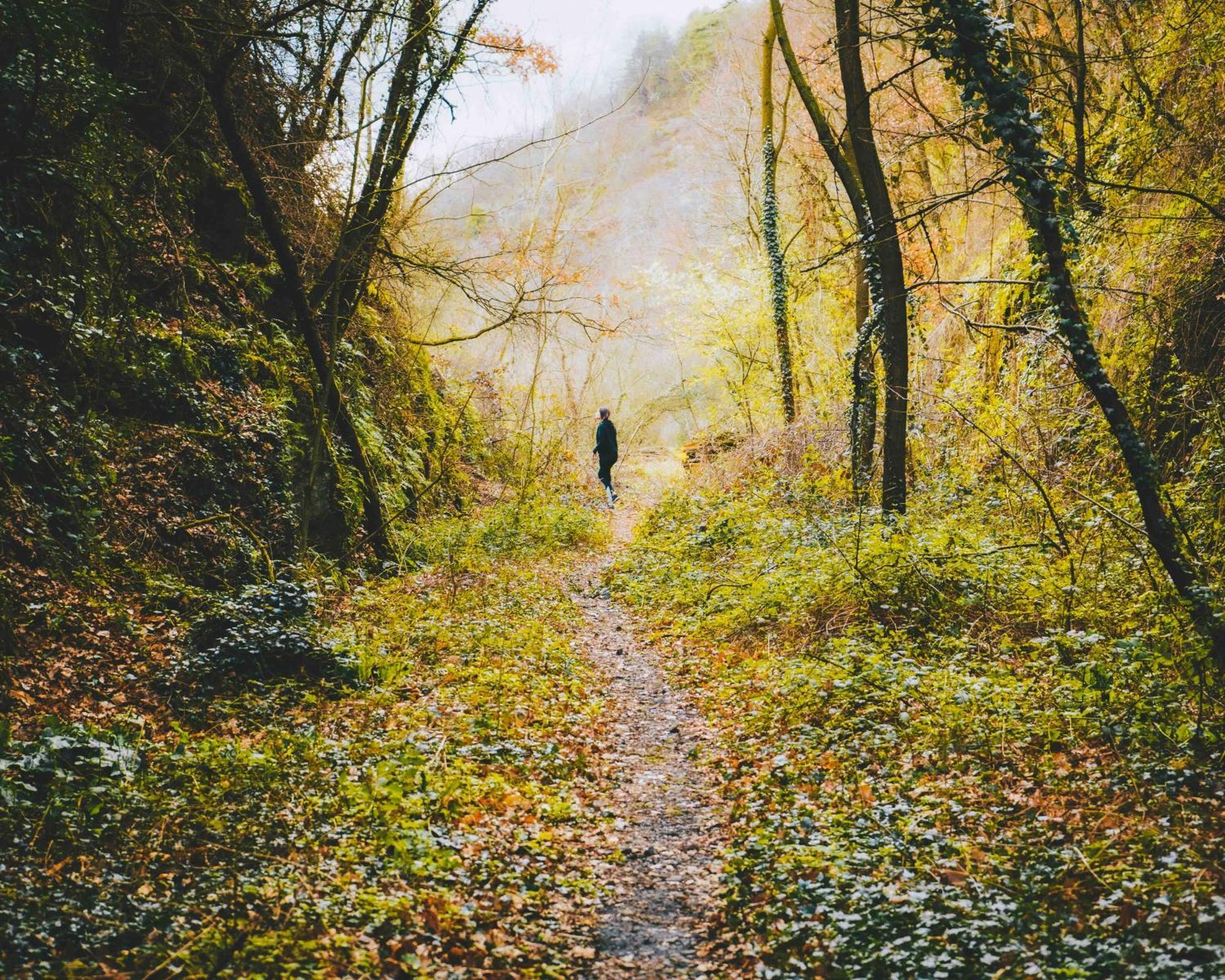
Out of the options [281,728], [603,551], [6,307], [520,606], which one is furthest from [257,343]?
[603,551]

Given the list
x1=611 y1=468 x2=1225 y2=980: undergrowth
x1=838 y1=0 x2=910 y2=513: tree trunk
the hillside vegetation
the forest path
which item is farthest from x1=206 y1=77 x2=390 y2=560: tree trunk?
x1=838 y1=0 x2=910 y2=513: tree trunk

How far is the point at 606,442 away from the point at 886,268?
396 inches

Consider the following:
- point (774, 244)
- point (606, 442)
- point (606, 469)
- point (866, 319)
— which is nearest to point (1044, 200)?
point (866, 319)

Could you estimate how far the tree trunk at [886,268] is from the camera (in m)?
8.89

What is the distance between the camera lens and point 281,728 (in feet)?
19.9

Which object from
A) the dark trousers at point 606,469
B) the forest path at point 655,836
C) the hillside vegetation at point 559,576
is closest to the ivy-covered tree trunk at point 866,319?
the hillside vegetation at point 559,576

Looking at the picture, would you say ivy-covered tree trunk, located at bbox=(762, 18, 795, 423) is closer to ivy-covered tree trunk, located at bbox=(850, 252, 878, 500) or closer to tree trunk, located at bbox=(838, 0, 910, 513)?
ivy-covered tree trunk, located at bbox=(850, 252, 878, 500)

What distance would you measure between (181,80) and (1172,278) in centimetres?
1296

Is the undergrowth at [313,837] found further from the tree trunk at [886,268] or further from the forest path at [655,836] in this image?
the tree trunk at [886,268]

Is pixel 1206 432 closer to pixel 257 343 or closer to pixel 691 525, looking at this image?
pixel 691 525

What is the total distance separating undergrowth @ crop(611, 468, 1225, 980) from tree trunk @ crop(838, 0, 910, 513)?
709mm

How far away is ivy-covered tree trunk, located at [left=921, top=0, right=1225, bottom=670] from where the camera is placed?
527 centimetres

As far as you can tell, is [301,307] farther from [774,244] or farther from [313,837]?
[774,244]

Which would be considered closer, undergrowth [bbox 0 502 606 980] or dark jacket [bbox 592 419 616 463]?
undergrowth [bbox 0 502 606 980]
